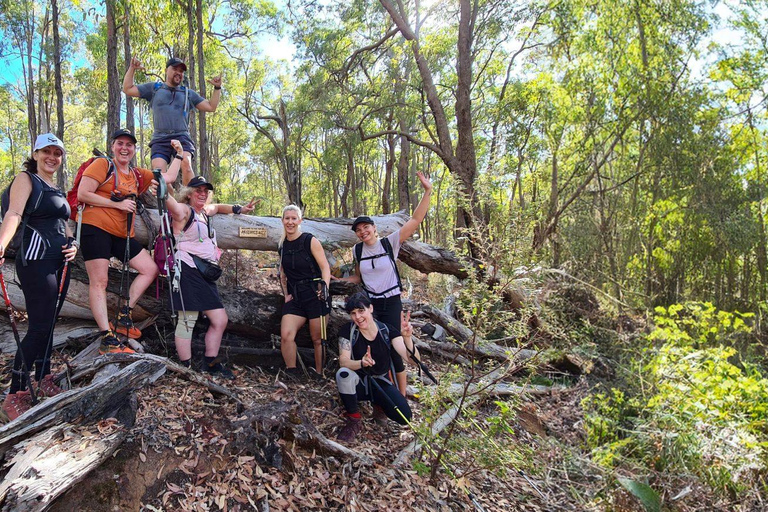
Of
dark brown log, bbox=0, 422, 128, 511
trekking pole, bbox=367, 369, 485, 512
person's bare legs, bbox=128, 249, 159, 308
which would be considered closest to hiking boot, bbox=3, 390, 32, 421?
dark brown log, bbox=0, 422, 128, 511

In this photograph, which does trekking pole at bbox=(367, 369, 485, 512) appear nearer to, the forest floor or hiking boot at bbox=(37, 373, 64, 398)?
the forest floor

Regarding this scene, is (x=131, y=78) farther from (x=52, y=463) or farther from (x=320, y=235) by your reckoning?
(x=52, y=463)

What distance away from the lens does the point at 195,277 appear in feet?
13.8

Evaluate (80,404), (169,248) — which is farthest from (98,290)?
(80,404)

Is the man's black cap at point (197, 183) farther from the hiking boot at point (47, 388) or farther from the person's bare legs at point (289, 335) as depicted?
the hiking boot at point (47, 388)

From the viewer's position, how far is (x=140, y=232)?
5008mm

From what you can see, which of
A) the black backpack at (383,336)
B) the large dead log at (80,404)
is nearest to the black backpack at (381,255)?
the black backpack at (383,336)

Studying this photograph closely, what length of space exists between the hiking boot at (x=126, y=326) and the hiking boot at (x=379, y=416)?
230 centimetres

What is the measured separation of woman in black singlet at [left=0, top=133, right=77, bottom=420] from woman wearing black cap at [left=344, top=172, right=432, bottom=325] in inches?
96.1

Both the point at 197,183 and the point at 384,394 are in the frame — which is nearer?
the point at 384,394

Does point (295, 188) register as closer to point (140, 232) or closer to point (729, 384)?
point (140, 232)

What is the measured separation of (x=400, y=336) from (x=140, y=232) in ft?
9.91

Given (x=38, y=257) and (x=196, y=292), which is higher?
(x=38, y=257)

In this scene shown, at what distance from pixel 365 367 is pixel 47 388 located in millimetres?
2377
